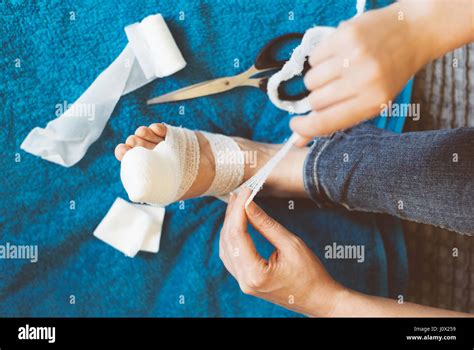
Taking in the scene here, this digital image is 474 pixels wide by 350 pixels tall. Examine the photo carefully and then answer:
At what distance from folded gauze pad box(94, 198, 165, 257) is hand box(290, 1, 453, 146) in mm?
343

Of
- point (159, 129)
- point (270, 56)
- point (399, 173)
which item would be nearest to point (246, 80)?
point (270, 56)

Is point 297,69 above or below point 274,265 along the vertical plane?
above

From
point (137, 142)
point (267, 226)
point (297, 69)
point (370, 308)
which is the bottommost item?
point (370, 308)

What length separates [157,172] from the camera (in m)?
0.64

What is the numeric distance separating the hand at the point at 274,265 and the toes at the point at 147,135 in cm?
14

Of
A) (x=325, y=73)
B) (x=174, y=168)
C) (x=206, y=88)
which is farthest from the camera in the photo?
(x=206, y=88)

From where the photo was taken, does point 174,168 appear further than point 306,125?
Yes

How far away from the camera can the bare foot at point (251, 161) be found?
706 millimetres

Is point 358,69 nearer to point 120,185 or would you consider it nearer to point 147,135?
point 147,135

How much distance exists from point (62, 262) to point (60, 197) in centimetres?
10

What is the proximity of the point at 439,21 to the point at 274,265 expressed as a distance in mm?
346

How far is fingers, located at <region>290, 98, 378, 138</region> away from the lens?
0.50 m

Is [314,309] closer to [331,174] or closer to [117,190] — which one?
[331,174]

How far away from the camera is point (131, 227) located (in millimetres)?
787
